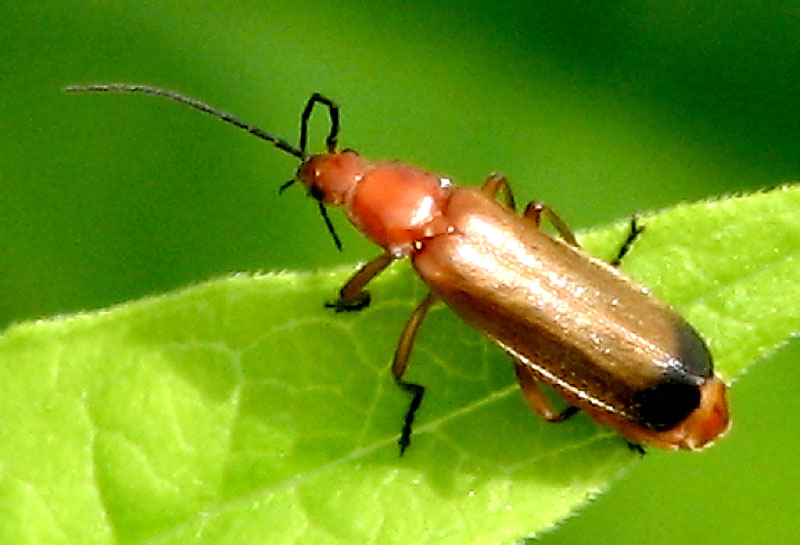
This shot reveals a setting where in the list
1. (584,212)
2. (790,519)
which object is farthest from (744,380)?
(584,212)

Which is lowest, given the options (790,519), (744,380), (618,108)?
(790,519)

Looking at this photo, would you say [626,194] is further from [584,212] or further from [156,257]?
[156,257]

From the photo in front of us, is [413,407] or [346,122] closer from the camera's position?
[413,407]

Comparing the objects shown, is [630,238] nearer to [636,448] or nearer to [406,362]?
[636,448]

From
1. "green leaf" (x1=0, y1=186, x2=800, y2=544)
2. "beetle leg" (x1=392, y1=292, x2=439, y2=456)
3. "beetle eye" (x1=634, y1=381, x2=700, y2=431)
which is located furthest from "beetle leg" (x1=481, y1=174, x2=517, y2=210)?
"green leaf" (x1=0, y1=186, x2=800, y2=544)

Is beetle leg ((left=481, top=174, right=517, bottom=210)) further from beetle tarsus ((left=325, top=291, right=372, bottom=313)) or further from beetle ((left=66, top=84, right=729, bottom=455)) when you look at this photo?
beetle tarsus ((left=325, top=291, right=372, bottom=313))
